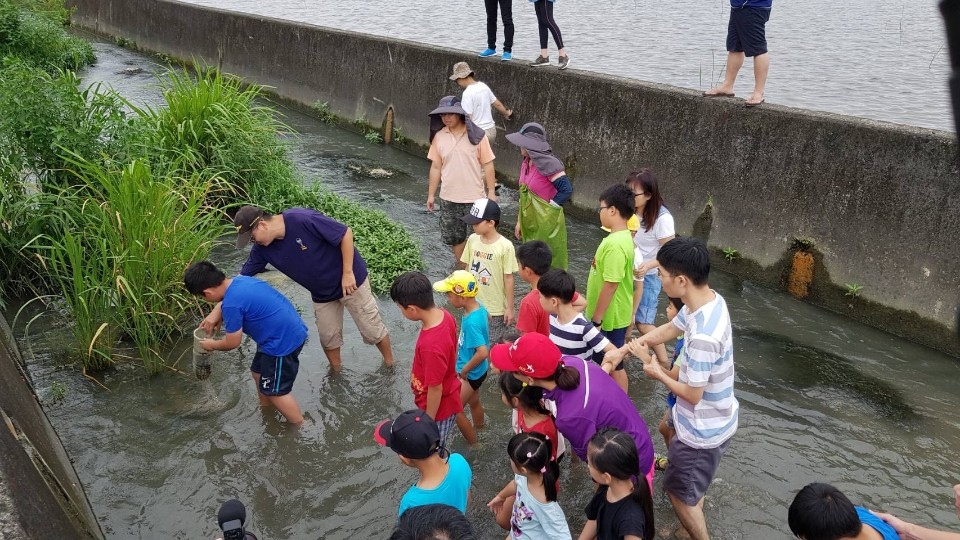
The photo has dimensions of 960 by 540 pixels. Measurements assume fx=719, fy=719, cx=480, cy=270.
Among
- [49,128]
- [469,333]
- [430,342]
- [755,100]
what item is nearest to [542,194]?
[469,333]

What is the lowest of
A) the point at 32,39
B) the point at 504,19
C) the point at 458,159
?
the point at 458,159

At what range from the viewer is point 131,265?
5246mm

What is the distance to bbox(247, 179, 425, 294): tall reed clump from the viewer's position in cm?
686

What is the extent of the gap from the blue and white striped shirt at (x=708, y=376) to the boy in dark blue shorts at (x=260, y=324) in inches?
93.8

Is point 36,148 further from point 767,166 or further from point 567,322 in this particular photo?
point 767,166

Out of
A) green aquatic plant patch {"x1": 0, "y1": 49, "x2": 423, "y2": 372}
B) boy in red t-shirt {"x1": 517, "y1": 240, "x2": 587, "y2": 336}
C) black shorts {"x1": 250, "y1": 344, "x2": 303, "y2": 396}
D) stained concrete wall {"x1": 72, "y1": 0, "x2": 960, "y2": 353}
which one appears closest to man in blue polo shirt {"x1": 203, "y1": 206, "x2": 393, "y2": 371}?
black shorts {"x1": 250, "y1": 344, "x2": 303, "y2": 396}

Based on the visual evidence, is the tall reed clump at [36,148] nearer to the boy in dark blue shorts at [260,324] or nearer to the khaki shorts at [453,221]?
the boy in dark blue shorts at [260,324]

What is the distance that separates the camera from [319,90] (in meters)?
12.9

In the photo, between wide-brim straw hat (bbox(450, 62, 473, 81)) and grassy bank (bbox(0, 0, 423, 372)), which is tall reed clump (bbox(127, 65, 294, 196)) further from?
wide-brim straw hat (bbox(450, 62, 473, 81))

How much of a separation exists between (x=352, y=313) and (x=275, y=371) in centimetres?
86

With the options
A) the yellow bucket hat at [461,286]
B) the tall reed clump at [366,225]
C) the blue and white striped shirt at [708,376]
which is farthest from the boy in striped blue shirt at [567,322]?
the tall reed clump at [366,225]

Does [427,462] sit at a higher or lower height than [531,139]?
lower

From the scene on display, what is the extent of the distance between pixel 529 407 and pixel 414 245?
3984 mm

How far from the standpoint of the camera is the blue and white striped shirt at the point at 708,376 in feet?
10.2
